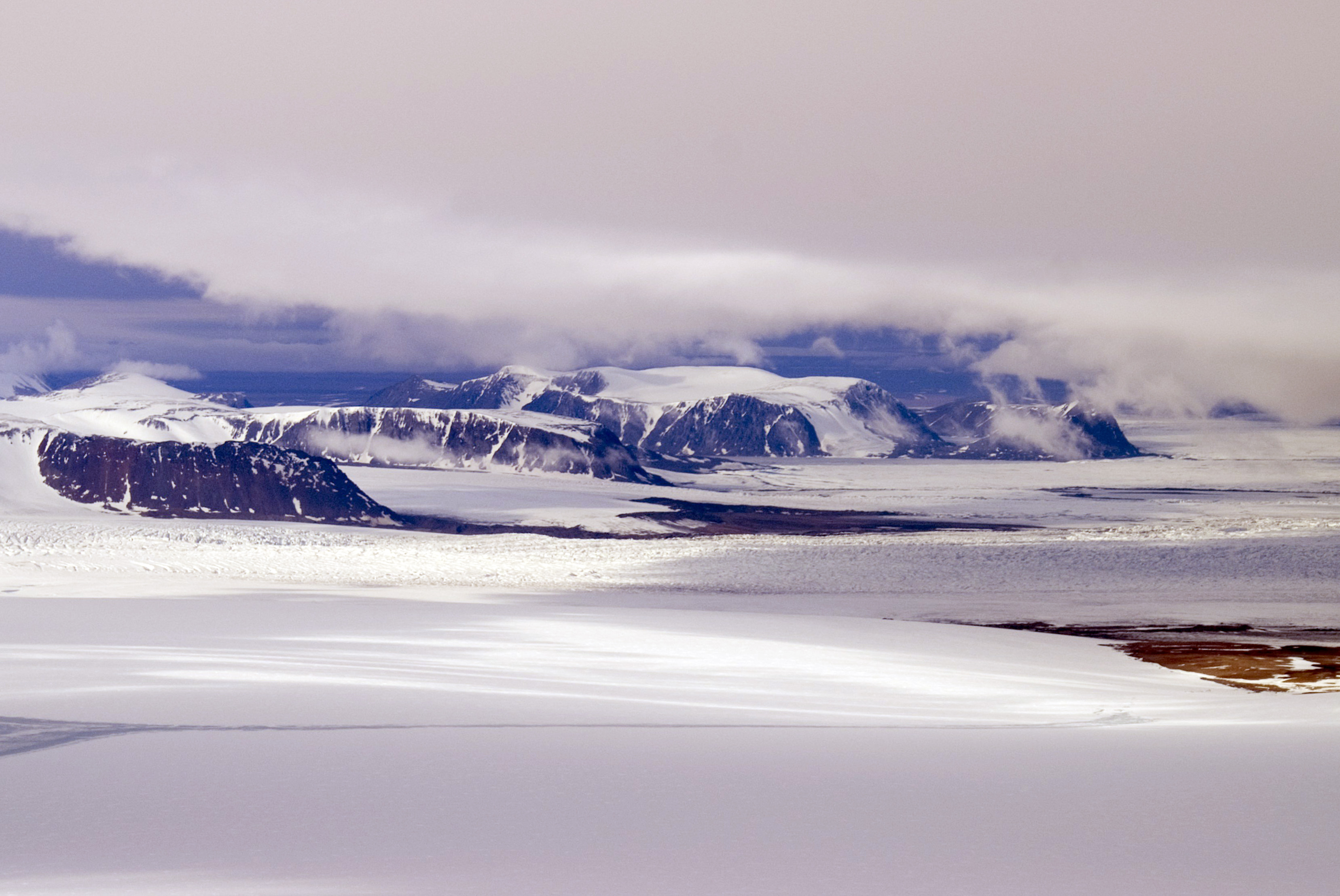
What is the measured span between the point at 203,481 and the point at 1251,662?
99209mm

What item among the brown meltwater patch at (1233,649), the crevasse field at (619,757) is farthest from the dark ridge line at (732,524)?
the crevasse field at (619,757)

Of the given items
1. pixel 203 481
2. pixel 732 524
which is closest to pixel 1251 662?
pixel 732 524

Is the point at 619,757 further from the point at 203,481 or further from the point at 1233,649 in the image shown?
the point at 203,481

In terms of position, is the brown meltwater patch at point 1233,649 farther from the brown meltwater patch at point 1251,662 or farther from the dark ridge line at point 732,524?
the dark ridge line at point 732,524

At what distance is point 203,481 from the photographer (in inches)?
4385

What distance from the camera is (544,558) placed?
58.3 meters

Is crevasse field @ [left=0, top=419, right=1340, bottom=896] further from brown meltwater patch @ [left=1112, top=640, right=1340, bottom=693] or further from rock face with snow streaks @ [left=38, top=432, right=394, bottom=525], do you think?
rock face with snow streaks @ [left=38, top=432, right=394, bottom=525]

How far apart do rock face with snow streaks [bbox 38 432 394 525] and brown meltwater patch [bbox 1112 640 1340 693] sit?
84993 mm

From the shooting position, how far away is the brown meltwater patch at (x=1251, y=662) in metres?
26.0

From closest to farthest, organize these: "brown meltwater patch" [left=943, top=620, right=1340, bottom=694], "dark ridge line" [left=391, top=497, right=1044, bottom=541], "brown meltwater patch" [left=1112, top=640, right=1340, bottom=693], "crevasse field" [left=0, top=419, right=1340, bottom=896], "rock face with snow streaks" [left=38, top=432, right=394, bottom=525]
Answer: "crevasse field" [left=0, top=419, right=1340, bottom=896], "brown meltwater patch" [left=1112, top=640, right=1340, bottom=693], "brown meltwater patch" [left=943, top=620, right=1340, bottom=694], "dark ridge line" [left=391, top=497, right=1044, bottom=541], "rock face with snow streaks" [left=38, top=432, right=394, bottom=525]

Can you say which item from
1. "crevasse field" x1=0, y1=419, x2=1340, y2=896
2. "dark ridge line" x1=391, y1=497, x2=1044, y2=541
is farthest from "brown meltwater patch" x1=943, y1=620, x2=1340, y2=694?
"dark ridge line" x1=391, y1=497, x2=1044, y2=541

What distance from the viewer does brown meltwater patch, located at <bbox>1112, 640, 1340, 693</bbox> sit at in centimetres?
2600

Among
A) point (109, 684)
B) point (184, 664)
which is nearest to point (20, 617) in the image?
point (184, 664)

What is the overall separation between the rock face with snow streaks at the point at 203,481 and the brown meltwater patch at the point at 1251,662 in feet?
279
